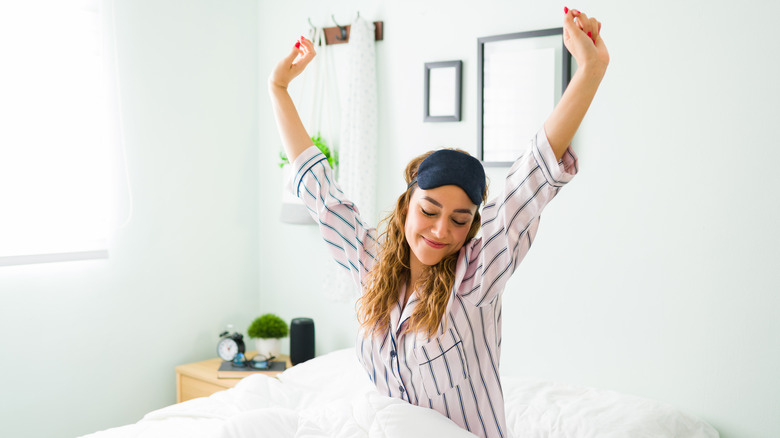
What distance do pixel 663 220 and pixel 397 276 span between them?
994mm

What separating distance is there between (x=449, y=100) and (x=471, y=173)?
3.89ft

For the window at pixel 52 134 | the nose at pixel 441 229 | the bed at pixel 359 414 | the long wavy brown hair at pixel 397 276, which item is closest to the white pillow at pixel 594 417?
the bed at pixel 359 414

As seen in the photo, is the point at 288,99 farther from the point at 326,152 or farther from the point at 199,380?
the point at 199,380

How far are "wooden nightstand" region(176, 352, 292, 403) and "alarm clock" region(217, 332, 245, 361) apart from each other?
0.06 metres

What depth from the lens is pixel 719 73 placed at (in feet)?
5.66

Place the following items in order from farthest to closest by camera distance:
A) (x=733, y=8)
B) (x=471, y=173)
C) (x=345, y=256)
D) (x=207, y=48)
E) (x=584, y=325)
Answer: (x=207, y=48) < (x=584, y=325) < (x=733, y=8) < (x=345, y=256) < (x=471, y=173)

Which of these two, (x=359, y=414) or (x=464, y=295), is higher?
(x=464, y=295)

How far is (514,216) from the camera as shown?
39.6 inches

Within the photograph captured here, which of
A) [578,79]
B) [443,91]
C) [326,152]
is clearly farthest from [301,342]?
[578,79]

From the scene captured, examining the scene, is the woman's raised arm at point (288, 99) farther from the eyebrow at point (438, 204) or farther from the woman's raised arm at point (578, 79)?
the woman's raised arm at point (578, 79)

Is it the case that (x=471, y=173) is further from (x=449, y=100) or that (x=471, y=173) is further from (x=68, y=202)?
(x=68, y=202)

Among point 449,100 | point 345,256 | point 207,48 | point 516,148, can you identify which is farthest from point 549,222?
point 207,48

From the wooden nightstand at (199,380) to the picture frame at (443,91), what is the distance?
3.82 ft

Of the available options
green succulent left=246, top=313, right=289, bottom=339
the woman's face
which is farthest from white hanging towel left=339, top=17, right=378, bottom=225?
the woman's face
